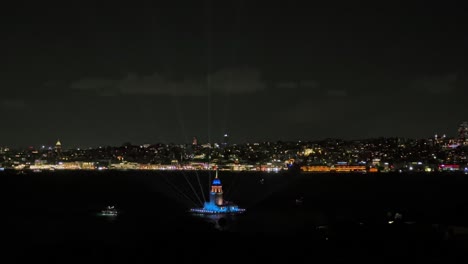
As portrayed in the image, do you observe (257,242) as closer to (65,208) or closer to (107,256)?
(107,256)

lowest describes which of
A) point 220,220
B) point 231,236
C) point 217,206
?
point 231,236


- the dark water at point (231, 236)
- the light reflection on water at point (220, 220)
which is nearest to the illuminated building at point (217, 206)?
the light reflection on water at point (220, 220)

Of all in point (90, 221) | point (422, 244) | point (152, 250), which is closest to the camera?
point (422, 244)

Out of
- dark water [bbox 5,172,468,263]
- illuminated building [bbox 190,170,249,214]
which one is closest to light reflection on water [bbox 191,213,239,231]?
dark water [bbox 5,172,468,263]

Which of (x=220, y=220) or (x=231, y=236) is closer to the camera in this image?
(x=231, y=236)

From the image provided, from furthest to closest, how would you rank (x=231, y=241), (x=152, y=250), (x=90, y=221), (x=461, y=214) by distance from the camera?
(x=90, y=221) → (x=461, y=214) → (x=231, y=241) → (x=152, y=250)

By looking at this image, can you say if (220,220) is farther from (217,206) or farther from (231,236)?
(217,206)

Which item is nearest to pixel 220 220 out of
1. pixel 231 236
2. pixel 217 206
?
pixel 231 236

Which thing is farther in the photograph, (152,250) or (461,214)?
(461,214)

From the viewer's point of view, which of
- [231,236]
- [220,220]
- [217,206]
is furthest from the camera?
[217,206]

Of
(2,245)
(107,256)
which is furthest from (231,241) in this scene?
(2,245)

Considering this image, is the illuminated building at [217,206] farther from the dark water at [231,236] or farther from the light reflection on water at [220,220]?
the dark water at [231,236]
